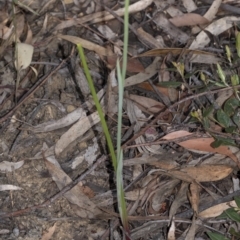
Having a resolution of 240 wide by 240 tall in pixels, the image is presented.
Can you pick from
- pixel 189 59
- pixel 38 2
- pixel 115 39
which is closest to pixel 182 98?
pixel 189 59

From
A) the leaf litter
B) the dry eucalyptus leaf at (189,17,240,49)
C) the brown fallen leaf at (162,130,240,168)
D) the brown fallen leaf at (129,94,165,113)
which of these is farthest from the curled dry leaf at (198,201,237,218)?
the dry eucalyptus leaf at (189,17,240,49)

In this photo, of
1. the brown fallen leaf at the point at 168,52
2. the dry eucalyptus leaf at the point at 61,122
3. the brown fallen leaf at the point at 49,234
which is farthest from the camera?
the brown fallen leaf at the point at 168,52

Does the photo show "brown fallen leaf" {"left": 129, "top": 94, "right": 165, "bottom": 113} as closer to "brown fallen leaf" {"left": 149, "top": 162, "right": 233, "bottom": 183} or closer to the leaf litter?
the leaf litter

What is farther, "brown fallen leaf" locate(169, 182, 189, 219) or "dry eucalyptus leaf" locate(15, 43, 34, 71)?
"dry eucalyptus leaf" locate(15, 43, 34, 71)

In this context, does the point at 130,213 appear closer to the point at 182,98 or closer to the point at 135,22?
Result: the point at 182,98

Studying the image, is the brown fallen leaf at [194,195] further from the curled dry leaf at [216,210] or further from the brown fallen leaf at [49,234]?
the brown fallen leaf at [49,234]

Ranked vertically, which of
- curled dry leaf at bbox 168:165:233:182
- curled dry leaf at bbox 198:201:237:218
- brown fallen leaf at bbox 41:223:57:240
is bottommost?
curled dry leaf at bbox 198:201:237:218

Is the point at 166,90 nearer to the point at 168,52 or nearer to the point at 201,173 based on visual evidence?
the point at 168,52

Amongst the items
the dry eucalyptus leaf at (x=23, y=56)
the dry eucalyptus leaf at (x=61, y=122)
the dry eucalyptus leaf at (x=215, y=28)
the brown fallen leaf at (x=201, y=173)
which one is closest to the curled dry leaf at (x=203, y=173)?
the brown fallen leaf at (x=201, y=173)
